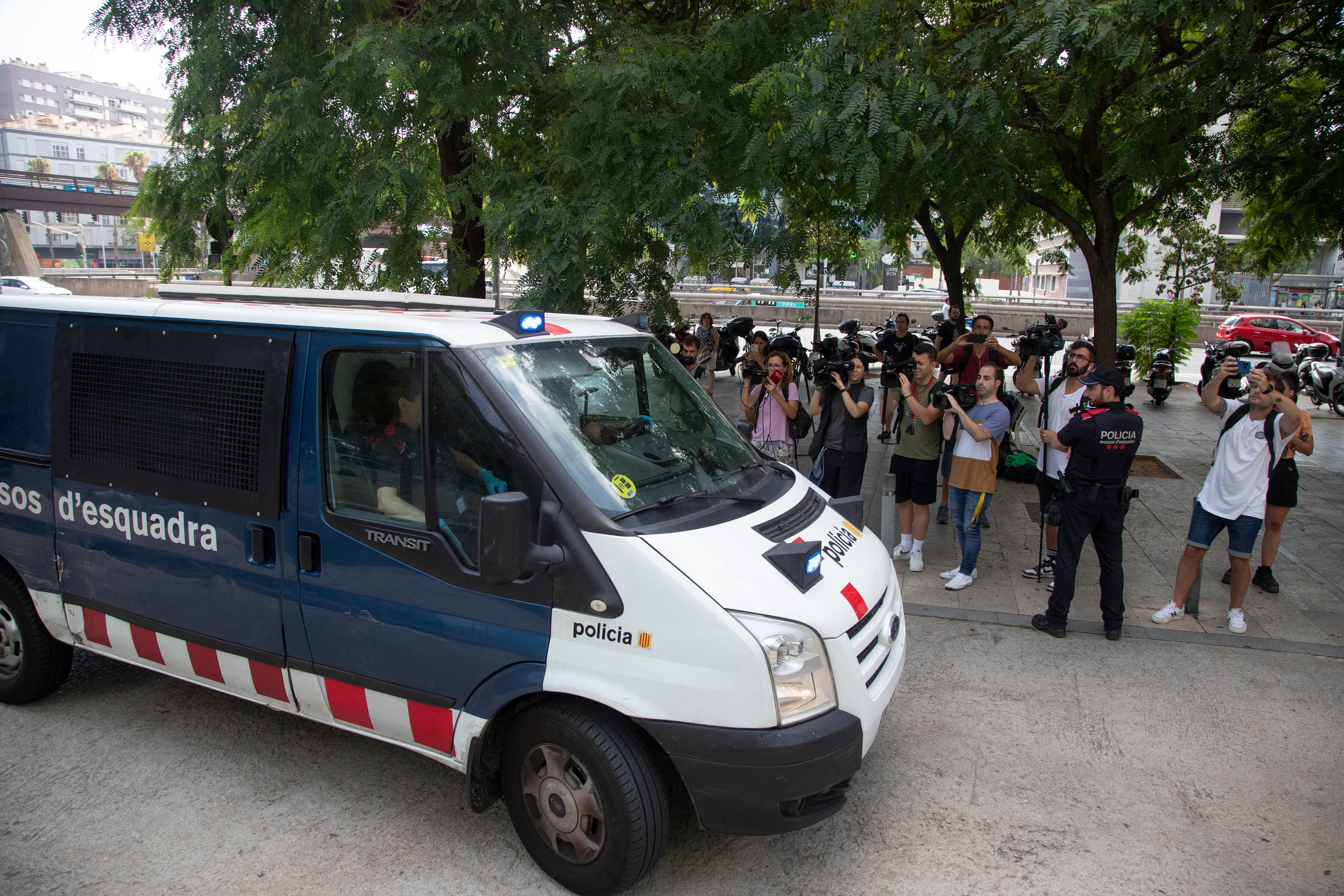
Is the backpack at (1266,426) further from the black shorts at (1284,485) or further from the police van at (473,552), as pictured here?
the police van at (473,552)

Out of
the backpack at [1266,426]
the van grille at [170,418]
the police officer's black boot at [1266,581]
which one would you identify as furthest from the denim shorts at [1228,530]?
the van grille at [170,418]

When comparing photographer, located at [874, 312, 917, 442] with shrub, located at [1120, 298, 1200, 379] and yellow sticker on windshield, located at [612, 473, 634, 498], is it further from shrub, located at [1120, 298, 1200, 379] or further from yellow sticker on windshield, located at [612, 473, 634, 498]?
shrub, located at [1120, 298, 1200, 379]

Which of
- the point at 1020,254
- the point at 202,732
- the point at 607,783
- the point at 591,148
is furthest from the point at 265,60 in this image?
the point at 1020,254

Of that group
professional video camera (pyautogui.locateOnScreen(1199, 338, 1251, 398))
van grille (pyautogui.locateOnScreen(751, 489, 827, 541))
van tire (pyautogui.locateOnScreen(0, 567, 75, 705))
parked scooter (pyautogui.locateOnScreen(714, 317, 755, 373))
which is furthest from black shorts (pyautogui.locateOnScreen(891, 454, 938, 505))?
parked scooter (pyautogui.locateOnScreen(714, 317, 755, 373))

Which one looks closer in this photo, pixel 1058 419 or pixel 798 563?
pixel 798 563

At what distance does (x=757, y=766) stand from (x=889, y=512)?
14.9ft

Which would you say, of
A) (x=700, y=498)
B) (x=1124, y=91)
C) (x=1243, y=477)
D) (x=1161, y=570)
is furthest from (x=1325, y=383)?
(x=700, y=498)

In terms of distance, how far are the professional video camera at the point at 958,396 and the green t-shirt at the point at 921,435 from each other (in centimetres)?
20

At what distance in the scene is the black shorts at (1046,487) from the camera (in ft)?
22.4

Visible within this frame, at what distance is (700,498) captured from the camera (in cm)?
349

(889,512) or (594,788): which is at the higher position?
(889,512)

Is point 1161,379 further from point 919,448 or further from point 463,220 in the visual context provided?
point 463,220

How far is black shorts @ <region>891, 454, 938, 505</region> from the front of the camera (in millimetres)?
6941

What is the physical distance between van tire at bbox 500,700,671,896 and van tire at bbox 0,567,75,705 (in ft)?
9.03
